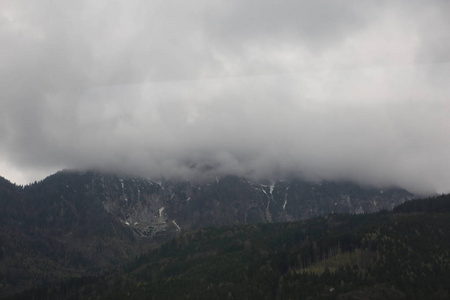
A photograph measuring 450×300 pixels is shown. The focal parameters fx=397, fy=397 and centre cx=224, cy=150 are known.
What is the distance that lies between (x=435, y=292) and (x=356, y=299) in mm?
37851

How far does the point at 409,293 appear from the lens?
192m

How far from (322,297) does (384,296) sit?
29953mm

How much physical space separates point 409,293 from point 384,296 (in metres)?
11.7

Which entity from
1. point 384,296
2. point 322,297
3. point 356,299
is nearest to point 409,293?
point 384,296

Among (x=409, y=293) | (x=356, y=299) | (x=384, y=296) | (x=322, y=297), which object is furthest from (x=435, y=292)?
(x=322, y=297)

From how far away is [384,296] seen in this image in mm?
194125

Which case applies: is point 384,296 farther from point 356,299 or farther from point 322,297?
point 322,297

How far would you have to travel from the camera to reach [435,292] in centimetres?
19125

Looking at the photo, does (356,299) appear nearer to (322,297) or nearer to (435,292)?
(322,297)

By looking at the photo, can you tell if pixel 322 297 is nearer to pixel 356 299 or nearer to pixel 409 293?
pixel 356 299

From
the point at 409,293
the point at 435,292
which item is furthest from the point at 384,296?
the point at 435,292

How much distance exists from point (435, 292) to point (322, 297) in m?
53.6

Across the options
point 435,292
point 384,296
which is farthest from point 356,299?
point 435,292

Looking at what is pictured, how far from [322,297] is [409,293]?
4156 centimetres
